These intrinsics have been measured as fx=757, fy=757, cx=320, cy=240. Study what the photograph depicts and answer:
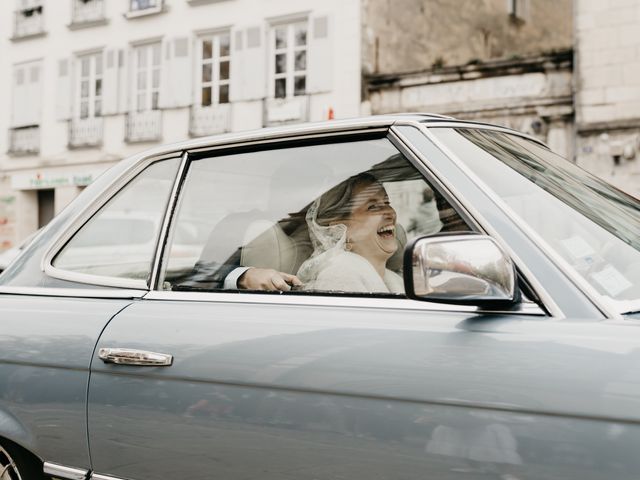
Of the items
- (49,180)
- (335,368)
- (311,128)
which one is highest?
(49,180)

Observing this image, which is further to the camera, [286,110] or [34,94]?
[34,94]

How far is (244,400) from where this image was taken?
190 centimetres

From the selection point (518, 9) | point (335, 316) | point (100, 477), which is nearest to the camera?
point (335, 316)

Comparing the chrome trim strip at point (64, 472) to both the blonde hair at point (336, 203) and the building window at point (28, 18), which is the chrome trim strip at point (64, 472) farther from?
the building window at point (28, 18)

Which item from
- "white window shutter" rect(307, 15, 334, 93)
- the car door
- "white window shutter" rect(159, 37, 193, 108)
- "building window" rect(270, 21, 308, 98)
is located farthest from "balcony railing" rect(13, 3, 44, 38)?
the car door

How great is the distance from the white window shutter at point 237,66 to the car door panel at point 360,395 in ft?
58.0

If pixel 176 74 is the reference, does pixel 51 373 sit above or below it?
below

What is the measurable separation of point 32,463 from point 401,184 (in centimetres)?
143

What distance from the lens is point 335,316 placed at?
1912 mm

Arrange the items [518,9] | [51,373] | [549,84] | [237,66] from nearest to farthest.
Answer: [51,373] → [549,84] → [237,66] → [518,9]

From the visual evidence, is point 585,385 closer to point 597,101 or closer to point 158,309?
point 158,309

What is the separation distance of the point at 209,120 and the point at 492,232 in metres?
18.6

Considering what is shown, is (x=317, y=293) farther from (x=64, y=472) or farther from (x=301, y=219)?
(x=64, y=472)

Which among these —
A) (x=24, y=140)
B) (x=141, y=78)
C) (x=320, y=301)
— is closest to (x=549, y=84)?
(x=141, y=78)
